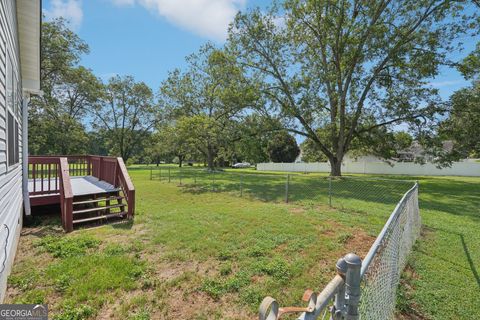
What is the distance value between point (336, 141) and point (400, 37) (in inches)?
290

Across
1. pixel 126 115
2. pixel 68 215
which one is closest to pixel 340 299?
pixel 68 215

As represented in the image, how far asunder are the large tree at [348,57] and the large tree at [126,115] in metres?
22.2

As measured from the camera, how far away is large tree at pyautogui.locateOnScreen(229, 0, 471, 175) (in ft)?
50.1

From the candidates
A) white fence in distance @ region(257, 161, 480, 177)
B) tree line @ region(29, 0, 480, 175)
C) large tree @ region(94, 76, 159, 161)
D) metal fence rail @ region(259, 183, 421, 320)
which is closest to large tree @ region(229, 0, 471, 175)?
tree line @ region(29, 0, 480, 175)

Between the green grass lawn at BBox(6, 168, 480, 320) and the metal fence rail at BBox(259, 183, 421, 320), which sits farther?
the green grass lawn at BBox(6, 168, 480, 320)

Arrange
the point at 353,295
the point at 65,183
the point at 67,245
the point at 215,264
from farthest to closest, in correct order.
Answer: the point at 65,183
the point at 67,245
the point at 215,264
the point at 353,295

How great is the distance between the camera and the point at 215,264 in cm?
404

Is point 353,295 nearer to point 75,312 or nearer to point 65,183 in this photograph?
point 75,312

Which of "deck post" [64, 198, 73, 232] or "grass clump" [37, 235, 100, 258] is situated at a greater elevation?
"deck post" [64, 198, 73, 232]

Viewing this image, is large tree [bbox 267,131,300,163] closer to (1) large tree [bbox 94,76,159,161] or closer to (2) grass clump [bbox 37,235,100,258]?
(1) large tree [bbox 94,76,159,161]

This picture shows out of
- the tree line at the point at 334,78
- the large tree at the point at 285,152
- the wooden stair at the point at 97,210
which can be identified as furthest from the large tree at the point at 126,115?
the wooden stair at the point at 97,210

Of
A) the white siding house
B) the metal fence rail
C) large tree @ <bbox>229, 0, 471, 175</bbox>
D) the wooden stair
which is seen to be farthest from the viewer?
large tree @ <bbox>229, 0, 471, 175</bbox>

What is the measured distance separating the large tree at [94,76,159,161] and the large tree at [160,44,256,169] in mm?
9053

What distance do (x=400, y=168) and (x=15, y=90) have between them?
3166cm
